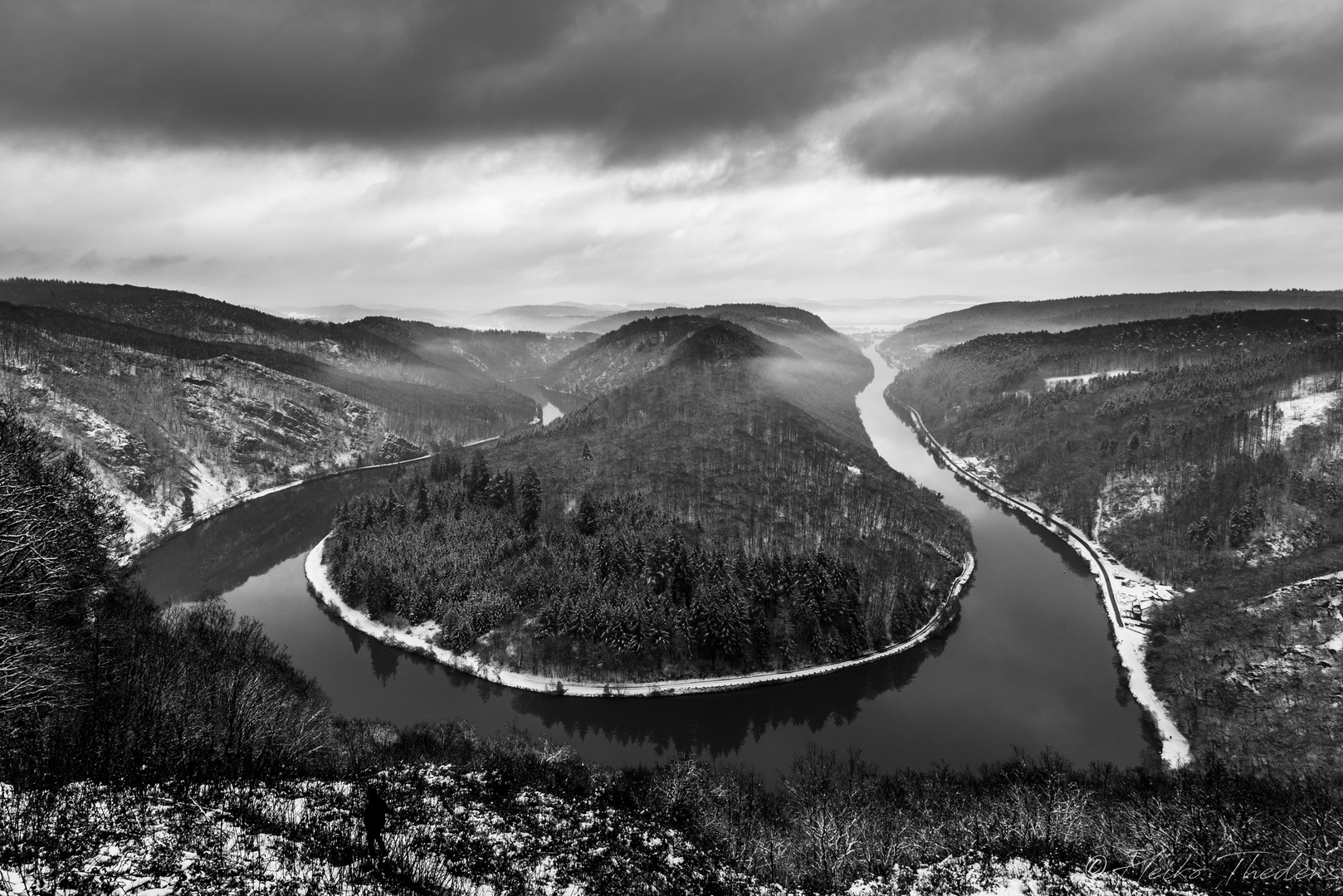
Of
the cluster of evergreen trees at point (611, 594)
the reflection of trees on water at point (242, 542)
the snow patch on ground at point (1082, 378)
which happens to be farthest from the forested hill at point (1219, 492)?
the reflection of trees on water at point (242, 542)

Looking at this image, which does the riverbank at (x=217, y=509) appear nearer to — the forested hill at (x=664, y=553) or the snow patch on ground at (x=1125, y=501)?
the forested hill at (x=664, y=553)

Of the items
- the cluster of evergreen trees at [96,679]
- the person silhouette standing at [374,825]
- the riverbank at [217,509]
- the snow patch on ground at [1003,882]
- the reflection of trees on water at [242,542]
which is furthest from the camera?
the riverbank at [217,509]

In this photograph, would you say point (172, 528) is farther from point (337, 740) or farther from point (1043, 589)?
point (1043, 589)

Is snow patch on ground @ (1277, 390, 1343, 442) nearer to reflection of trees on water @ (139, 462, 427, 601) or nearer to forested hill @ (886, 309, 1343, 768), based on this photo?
forested hill @ (886, 309, 1343, 768)

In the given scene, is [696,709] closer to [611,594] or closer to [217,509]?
[611,594]

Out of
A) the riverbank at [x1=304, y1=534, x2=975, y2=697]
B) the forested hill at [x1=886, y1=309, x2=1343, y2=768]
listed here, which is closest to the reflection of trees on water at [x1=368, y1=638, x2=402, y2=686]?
the riverbank at [x1=304, y1=534, x2=975, y2=697]
